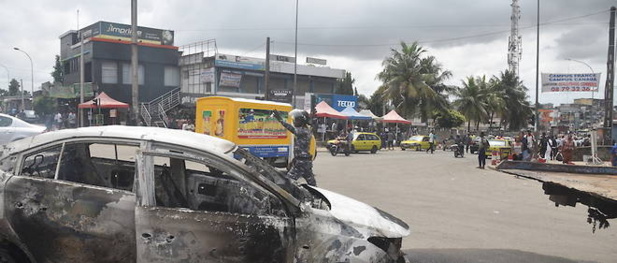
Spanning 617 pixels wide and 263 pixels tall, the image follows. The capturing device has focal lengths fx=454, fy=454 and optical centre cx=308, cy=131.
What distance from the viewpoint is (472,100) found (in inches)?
2005

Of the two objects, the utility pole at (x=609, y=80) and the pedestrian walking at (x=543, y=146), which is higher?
the utility pole at (x=609, y=80)

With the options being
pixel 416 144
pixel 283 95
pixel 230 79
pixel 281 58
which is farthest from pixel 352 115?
pixel 281 58

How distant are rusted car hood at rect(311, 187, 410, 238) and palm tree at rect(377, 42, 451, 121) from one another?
39634mm

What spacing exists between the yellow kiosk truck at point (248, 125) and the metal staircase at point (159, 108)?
2003cm

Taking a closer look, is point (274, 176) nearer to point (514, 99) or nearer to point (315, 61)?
point (315, 61)

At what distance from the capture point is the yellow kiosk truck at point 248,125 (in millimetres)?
13992

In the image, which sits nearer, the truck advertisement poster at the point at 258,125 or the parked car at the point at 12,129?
the truck advertisement poster at the point at 258,125

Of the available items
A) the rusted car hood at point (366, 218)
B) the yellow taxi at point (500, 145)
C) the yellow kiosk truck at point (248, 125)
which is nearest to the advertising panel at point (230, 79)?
the yellow taxi at point (500, 145)

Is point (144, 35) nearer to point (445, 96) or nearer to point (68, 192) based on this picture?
point (445, 96)

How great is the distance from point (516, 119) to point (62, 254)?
204 ft

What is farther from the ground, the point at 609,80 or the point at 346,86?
the point at 346,86

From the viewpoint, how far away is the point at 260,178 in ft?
11.5

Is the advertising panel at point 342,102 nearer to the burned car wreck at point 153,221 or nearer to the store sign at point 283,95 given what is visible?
the store sign at point 283,95

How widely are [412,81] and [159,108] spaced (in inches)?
909
